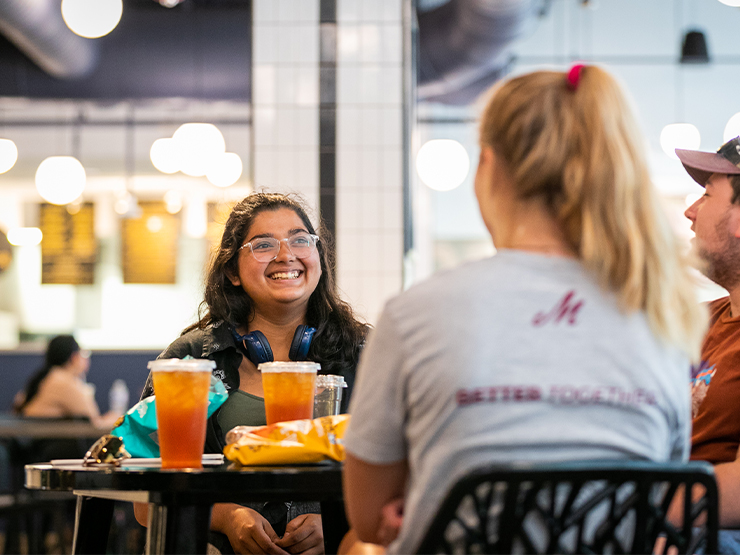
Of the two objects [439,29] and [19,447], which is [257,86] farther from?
[19,447]

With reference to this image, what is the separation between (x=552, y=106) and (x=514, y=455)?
463 mm

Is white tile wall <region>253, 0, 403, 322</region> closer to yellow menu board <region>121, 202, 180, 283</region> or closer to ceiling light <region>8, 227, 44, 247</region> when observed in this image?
yellow menu board <region>121, 202, 180, 283</region>

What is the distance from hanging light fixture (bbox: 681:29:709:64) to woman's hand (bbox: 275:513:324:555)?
5.74 meters

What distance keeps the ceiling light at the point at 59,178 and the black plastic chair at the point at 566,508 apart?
6.01m

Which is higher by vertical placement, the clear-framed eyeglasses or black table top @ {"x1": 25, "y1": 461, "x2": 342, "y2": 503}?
the clear-framed eyeglasses

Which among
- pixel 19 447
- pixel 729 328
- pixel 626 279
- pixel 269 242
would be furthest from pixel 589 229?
pixel 19 447

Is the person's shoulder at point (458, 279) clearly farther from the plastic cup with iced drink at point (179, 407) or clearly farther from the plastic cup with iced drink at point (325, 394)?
the plastic cup with iced drink at point (325, 394)

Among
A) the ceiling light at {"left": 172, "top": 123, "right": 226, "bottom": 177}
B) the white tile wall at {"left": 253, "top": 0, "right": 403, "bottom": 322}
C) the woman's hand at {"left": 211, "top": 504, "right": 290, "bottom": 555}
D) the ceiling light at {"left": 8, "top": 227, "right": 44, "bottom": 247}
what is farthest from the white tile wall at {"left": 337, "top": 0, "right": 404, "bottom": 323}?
the ceiling light at {"left": 8, "top": 227, "right": 44, "bottom": 247}

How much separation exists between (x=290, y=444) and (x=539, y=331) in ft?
1.74

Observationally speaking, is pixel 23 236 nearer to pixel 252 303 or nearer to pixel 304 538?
pixel 252 303

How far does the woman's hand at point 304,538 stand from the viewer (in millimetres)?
1801

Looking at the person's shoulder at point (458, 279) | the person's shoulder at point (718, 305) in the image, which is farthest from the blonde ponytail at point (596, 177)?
the person's shoulder at point (718, 305)

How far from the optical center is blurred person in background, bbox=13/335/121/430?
5320 millimetres

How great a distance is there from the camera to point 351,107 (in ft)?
13.9
